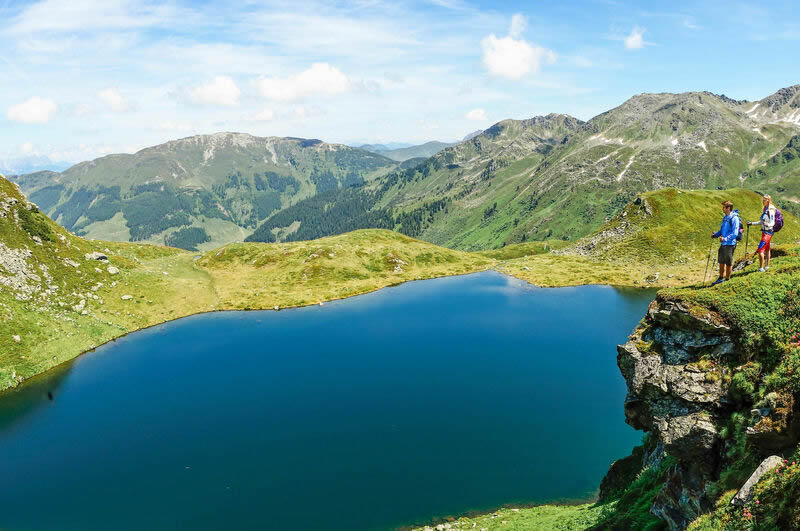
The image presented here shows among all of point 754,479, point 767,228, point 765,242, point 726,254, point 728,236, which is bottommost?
point 754,479

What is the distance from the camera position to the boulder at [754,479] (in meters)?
15.7

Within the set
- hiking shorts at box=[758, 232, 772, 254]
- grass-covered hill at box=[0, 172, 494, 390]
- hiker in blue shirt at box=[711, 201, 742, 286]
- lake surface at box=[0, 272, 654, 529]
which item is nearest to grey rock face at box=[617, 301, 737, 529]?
hiker in blue shirt at box=[711, 201, 742, 286]

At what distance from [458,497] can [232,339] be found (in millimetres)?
59825

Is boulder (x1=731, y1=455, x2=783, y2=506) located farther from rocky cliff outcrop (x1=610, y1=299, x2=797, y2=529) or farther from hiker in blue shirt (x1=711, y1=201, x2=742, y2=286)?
hiker in blue shirt (x1=711, y1=201, x2=742, y2=286)

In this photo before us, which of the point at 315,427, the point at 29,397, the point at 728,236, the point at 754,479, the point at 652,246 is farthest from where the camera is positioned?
the point at 652,246

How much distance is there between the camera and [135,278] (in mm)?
106062

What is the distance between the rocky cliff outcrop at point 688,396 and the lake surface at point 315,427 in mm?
20879

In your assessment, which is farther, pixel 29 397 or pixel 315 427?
pixel 29 397

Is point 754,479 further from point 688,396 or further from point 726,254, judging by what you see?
point 726,254

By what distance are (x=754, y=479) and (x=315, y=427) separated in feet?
143

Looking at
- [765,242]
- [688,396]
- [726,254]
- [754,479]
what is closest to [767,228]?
[765,242]

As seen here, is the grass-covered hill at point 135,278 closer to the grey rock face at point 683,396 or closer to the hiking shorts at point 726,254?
the grey rock face at point 683,396

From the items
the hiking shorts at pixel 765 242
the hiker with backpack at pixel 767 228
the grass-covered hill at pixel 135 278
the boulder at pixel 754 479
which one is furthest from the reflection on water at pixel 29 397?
the hiking shorts at pixel 765 242

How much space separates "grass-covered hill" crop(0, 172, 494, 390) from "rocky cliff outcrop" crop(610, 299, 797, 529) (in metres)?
88.3
